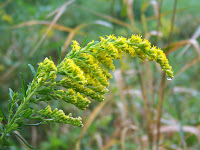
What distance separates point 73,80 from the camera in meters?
1.07

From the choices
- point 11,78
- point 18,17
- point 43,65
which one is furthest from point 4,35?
point 43,65

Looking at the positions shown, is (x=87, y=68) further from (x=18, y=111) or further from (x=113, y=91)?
(x=113, y=91)

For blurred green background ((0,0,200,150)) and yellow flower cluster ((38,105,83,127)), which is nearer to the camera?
yellow flower cluster ((38,105,83,127))

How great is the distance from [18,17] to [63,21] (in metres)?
1.70

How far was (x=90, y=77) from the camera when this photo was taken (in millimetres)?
1166

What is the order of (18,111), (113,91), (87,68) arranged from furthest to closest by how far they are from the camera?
(113,91), (87,68), (18,111)

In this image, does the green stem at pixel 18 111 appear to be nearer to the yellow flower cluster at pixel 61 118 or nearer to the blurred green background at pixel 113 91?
the yellow flower cluster at pixel 61 118

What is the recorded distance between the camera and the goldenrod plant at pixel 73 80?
1044 mm

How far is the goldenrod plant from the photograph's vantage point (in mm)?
1044

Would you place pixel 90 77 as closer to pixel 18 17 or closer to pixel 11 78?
pixel 11 78

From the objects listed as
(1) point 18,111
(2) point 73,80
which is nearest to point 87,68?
(2) point 73,80

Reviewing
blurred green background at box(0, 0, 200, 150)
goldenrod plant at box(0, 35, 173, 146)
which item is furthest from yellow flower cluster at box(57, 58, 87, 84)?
blurred green background at box(0, 0, 200, 150)

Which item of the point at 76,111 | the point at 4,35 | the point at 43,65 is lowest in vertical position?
the point at 43,65

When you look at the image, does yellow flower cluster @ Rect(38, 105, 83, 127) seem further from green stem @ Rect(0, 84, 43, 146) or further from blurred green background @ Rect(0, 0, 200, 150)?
blurred green background @ Rect(0, 0, 200, 150)
